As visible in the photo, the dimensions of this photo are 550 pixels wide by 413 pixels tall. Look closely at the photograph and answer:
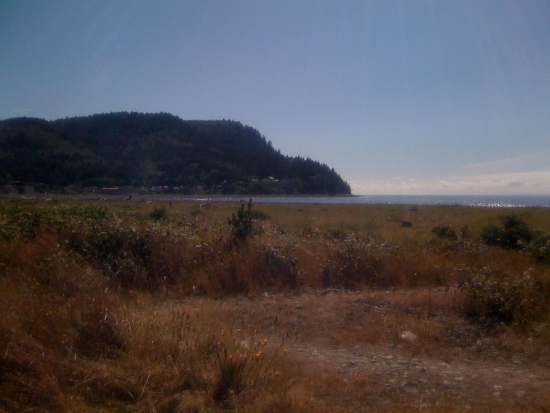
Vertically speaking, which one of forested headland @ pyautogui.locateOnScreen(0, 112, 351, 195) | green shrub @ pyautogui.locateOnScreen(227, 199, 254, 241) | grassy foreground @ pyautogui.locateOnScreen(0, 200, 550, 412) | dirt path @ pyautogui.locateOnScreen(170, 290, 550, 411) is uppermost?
forested headland @ pyautogui.locateOnScreen(0, 112, 351, 195)

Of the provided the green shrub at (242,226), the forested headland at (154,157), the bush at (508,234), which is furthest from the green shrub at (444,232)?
the forested headland at (154,157)

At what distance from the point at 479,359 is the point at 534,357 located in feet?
2.31

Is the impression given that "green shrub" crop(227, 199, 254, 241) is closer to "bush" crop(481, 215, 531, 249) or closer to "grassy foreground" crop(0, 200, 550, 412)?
"grassy foreground" crop(0, 200, 550, 412)

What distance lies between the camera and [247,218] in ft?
34.9

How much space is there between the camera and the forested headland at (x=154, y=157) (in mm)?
38778

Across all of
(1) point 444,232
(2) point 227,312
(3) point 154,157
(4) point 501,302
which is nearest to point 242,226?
(2) point 227,312

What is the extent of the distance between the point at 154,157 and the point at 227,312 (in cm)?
7960

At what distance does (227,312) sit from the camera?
6.50 metres

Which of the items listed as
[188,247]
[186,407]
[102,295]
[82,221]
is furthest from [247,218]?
[186,407]

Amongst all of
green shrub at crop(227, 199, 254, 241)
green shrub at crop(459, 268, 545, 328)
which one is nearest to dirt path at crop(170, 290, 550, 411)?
green shrub at crop(459, 268, 545, 328)

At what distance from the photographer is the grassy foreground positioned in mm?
3656

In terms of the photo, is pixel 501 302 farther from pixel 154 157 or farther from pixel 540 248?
pixel 154 157

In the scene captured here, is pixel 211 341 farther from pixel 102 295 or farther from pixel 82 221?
pixel 82 221

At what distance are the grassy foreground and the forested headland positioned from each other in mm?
17284
